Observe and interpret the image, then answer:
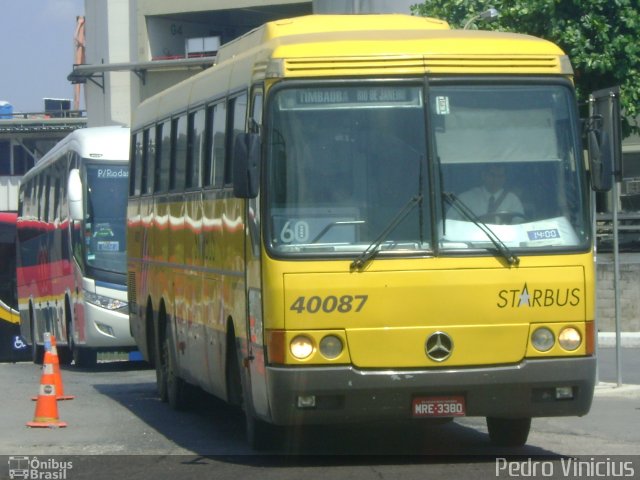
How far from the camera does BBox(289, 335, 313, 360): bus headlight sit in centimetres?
968

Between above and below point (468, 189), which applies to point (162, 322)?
below

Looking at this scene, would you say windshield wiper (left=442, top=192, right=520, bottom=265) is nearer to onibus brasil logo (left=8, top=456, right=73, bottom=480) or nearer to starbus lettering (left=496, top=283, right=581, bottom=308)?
starbus lettering (left=496, top=283, right=581, bottom=308)

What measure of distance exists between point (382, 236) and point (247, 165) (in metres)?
1.06

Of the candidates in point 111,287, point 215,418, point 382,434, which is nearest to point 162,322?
point 215,418

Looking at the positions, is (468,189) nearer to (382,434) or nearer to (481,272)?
(481,272)

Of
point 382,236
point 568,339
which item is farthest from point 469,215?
point 568,339

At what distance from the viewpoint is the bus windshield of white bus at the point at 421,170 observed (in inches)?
388

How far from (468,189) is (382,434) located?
2989 millimetres

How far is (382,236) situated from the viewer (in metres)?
9.79

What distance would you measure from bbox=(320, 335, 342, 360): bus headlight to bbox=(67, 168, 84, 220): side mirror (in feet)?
43.6

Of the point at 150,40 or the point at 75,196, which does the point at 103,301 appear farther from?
the point at 150,40

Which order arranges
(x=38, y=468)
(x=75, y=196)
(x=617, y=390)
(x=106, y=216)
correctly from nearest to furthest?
(x=38, y=468), (x=617, y=390), (x=75, y=196), (x=106, y=216)

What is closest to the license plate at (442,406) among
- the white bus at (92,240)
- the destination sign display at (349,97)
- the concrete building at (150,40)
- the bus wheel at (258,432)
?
the bus wheel at (258,432)

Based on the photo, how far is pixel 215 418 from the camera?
14.3 metres
